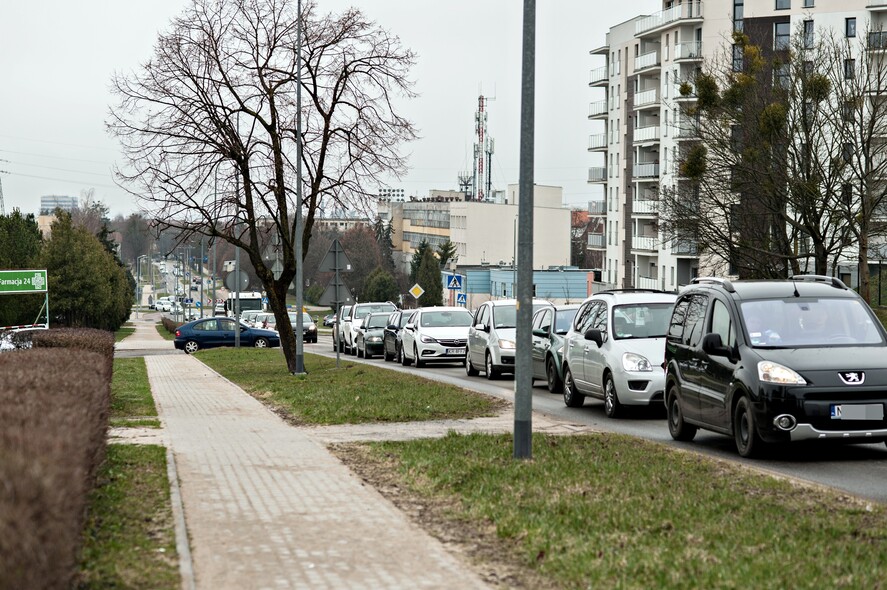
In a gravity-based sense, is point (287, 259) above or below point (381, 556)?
above

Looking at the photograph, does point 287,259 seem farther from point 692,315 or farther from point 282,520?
point 282,520

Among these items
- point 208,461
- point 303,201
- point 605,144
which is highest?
point 605,144

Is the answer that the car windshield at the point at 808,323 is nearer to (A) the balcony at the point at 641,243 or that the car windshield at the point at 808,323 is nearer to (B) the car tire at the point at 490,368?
(B) the car tire at the point at 490,368

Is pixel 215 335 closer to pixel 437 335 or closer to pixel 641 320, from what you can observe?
pixel 437 335

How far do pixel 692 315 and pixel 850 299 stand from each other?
5.66ft

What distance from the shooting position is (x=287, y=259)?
28.6m

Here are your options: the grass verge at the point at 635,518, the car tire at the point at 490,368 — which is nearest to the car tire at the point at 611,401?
the grass verge at the point at 635,518

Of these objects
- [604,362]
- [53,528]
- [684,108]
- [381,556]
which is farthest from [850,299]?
[684,108]

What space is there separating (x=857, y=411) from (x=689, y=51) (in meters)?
73.8

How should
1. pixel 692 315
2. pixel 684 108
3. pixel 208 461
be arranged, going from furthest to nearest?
pixel 684 108, pixel 692 315, pixel 208 461

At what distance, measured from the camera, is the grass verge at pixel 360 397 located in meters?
17.0

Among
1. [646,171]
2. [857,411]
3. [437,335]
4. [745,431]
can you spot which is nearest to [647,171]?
[646,171]

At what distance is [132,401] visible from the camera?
20578mm

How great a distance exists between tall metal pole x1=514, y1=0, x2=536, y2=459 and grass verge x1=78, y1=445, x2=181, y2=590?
10.1 ft
